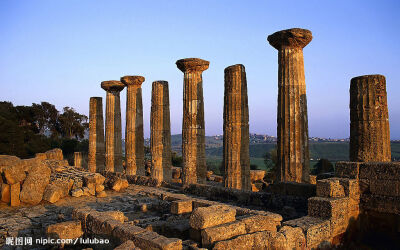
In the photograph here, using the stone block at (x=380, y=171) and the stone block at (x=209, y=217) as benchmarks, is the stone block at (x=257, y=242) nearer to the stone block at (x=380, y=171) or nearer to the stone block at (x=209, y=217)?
the stone block at (x=209, y=217)

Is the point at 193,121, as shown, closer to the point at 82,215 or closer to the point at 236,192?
the point at 236,192

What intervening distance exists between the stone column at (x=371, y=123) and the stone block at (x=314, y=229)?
109 inches

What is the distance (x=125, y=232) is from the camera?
20.4ft

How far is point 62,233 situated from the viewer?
7285 mm

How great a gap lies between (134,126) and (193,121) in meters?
7.52

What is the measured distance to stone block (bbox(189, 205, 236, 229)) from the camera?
20.2 ft

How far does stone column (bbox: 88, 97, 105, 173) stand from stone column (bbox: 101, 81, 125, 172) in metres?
1.67

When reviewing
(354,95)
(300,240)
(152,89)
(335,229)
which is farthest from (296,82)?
(152,89)

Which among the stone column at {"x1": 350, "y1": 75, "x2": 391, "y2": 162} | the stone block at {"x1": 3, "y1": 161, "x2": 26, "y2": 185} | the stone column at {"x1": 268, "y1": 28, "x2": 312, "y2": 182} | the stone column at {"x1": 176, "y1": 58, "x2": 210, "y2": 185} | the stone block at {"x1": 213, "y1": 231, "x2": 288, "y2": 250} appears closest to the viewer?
the stone block at {"x1": 213, "y1": 231, "x2": 288, "y2": 250}

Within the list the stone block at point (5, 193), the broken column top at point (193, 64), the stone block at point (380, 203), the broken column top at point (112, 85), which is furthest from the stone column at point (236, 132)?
the broken column top at point (112, 85)

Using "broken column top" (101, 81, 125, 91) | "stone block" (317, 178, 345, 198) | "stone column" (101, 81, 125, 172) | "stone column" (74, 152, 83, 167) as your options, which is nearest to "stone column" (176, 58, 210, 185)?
"stone block" (317, 178, 345, 198)

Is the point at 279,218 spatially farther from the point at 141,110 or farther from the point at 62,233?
the point at 141,110

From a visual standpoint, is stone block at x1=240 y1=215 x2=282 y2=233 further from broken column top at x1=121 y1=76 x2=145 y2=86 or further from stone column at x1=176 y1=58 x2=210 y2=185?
broken column top at x1=121 y1=76 x2=145 y2=86

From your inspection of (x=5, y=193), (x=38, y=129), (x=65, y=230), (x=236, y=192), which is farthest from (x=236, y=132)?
(x=38, y=129)
